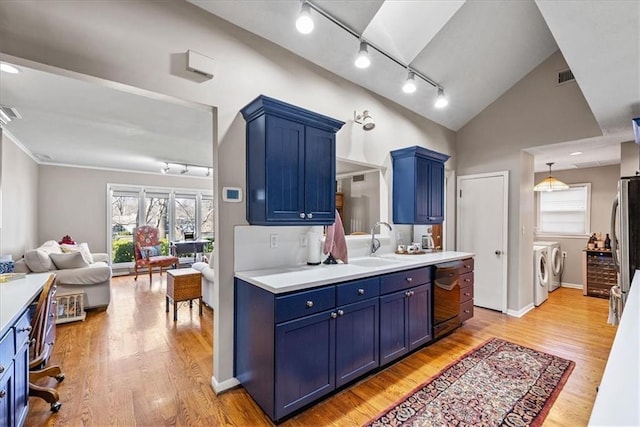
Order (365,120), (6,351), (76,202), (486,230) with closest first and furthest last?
(6,351), (365,120), (486,230), (76,202)

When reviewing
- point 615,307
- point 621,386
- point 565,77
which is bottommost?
point 615,307

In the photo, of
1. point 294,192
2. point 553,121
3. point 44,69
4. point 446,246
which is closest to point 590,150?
point 553,121

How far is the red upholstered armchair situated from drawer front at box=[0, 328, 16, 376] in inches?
204

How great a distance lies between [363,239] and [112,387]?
2652 mm

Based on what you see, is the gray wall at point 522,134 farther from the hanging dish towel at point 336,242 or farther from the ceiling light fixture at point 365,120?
the hanging dish towel at point 336,242

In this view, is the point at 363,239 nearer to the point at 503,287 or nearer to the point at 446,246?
the point at 446,246

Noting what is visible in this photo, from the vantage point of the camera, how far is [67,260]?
3975 mm

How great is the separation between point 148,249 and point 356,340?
21.2 ft

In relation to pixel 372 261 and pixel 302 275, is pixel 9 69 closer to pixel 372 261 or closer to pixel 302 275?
pixel 302 275

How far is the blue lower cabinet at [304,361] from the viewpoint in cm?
185

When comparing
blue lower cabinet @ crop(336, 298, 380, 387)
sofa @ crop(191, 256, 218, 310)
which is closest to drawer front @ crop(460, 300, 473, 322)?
blue lower cabinet @ crop(336, 298, 380, 387)

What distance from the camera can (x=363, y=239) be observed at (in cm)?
341

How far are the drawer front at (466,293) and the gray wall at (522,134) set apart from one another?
3.22 ft

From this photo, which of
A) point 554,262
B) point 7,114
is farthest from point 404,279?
A: point 7,114
